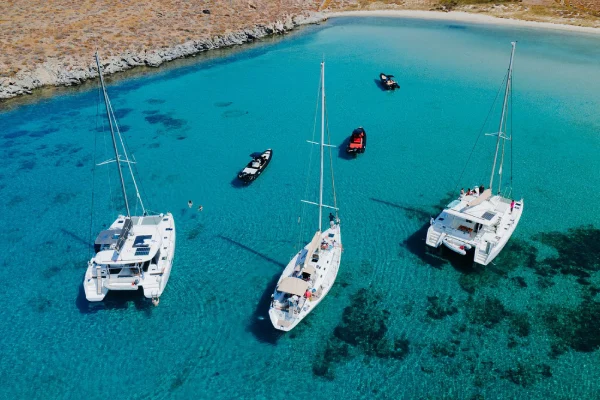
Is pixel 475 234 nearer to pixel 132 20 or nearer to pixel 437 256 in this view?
pixel 437 256

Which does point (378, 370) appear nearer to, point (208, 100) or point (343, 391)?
point (343, 391)

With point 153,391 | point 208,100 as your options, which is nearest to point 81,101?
point 208,100

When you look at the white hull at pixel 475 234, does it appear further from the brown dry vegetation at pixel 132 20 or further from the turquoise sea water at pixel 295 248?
the brown dry vegetation at pixel 132 20

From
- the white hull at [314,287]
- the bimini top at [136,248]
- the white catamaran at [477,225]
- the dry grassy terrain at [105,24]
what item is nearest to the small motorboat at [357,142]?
the white catamaran at [477,225]

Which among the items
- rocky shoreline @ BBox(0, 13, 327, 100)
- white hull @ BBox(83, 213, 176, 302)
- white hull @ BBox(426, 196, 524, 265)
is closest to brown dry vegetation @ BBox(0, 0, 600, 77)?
rocky shoreline @ BBox(0, 13, 327, 100)

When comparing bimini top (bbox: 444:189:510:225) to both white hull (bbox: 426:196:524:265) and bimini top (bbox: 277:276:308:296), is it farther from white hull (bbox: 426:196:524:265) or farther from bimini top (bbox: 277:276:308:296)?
bimini top (bbox: 277:276:308:296)

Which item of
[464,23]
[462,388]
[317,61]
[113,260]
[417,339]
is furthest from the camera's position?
[464,23]

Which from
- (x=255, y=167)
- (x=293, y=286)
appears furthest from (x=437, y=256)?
(x=255, y=167)
